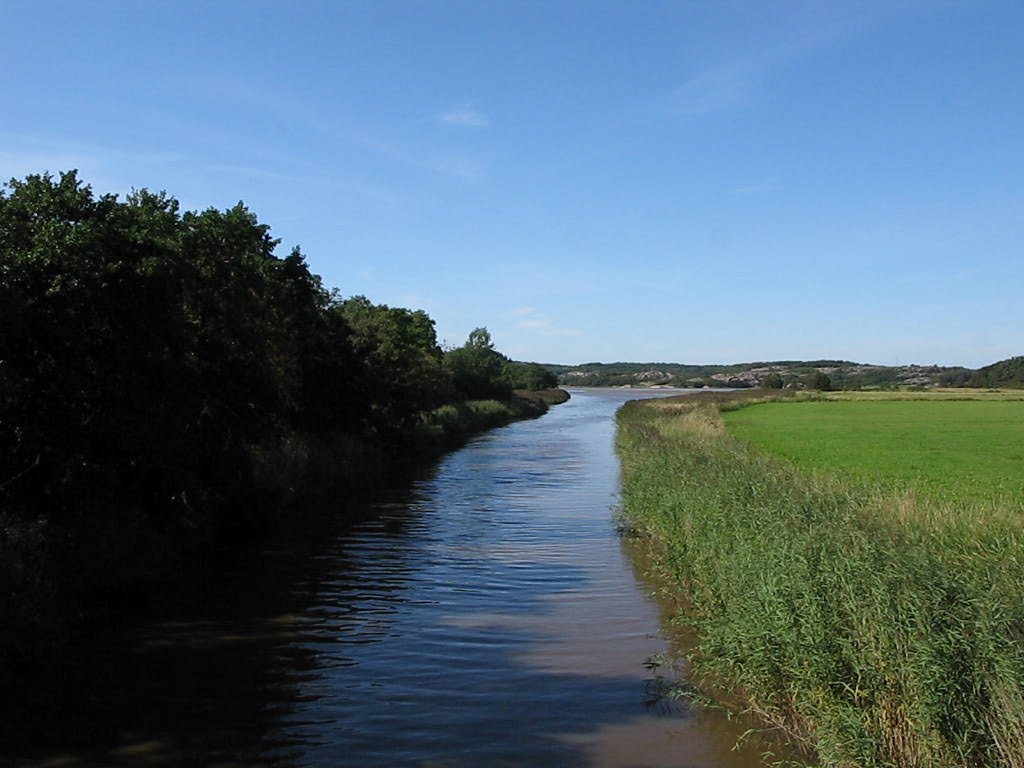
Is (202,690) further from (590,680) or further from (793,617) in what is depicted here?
(793,617)

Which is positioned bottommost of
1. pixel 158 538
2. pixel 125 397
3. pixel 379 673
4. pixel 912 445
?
pixel 379 673

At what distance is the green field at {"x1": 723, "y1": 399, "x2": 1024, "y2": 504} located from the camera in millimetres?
22922

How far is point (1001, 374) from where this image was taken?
5945 inches

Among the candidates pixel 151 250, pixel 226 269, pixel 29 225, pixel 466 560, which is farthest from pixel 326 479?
pixel 29 225

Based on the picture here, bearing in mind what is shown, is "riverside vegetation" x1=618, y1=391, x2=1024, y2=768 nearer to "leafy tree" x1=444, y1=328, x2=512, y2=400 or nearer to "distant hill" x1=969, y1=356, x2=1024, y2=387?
"leafy tree" x1=444, y1=328, x2=512, y2=400

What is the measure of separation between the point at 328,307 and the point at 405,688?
26.1m

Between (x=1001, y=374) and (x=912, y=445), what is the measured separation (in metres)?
132

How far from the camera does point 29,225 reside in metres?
13.6

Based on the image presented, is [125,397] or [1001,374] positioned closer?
[125,397]

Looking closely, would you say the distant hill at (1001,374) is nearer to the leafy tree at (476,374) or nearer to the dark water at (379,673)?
the leafy tree at (476,374)

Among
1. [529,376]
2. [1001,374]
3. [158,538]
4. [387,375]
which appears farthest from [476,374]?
[1001,374]

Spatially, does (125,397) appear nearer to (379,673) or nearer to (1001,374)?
(379,673)

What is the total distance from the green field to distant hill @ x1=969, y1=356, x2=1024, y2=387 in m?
83.9

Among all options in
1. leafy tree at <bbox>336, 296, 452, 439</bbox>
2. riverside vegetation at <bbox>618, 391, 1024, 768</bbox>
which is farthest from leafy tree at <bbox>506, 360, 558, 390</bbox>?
riverside vegetation at <bbox>618, 391, 1024, 768</bbox>
